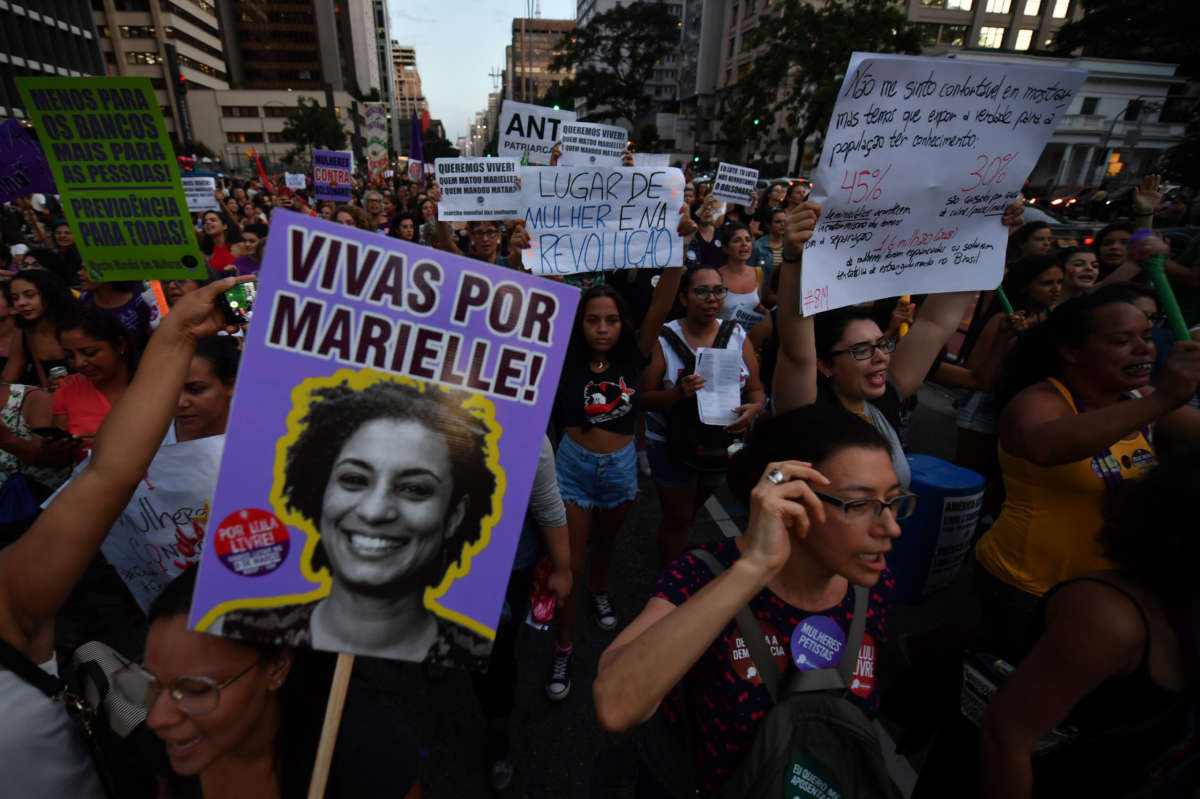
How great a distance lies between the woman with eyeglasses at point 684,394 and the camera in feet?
11.2

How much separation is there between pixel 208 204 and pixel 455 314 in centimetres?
835

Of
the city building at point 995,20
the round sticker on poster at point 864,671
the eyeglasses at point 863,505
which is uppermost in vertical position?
the city building at point 995,20

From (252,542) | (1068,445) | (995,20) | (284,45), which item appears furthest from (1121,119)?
(284,45)

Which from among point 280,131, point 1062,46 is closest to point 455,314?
point 1062,46

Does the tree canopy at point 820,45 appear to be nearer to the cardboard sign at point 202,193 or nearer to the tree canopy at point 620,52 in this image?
the cardboard sign at point 202,193

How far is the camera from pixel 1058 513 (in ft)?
7.16

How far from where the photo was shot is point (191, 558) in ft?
6.64

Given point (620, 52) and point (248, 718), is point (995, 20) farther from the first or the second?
point (248, 718)

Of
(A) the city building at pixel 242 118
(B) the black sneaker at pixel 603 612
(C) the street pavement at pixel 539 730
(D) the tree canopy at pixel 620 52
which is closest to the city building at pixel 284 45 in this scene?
(A) the city building at pixel 242 118

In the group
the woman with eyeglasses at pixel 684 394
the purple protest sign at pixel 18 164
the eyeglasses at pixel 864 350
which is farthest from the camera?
the purple protest sign at pixel 18 164

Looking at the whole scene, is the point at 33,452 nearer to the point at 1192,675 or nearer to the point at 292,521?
the point at 292,521

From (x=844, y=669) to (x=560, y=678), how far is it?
6.23 feet

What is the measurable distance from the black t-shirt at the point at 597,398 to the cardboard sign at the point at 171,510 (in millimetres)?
1634

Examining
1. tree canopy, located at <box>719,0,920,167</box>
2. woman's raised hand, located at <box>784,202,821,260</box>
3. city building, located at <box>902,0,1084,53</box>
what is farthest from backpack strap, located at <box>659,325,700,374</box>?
city building, located at <box>902,0,1084,53</box>
